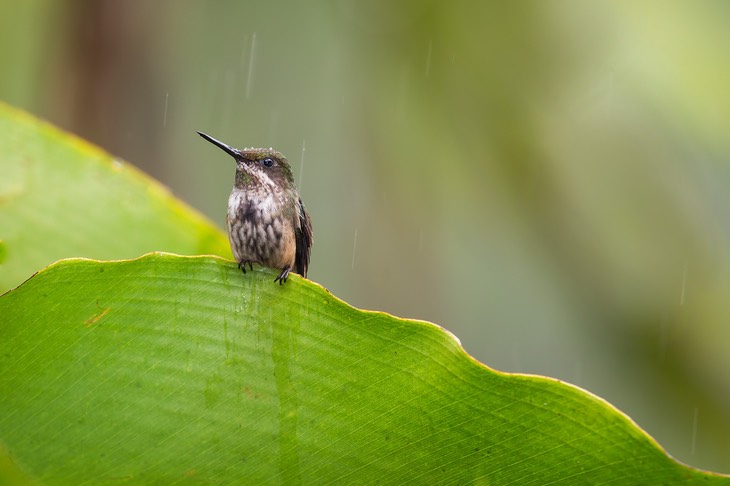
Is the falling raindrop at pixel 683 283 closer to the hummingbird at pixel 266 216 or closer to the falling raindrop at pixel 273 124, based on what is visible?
the hummingbird at pixel 266 216

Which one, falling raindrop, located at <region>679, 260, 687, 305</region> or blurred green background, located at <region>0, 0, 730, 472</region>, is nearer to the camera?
blurred green background, located at <region>0, 0, 730, 472</region>

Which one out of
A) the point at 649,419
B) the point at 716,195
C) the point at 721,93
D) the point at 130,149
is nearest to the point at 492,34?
the point at 721,93

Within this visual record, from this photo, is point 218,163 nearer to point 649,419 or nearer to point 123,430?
Result: point 649,419

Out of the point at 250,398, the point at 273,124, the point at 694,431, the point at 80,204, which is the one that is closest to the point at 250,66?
the point at 273,124

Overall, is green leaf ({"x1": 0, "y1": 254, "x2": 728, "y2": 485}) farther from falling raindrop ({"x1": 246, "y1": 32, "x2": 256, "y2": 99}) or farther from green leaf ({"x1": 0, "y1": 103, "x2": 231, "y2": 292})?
falling raindrop ({"x1": 246, "y1": 32, "x2": 256, "y2": 99})

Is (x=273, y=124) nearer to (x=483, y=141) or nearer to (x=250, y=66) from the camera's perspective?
(x=250, y=66)

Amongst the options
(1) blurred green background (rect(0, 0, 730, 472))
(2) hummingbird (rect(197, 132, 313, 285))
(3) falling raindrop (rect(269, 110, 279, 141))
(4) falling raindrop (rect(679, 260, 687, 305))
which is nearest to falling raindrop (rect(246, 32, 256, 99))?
(1) blurred green background (rect(0, 0, 730, 472))
